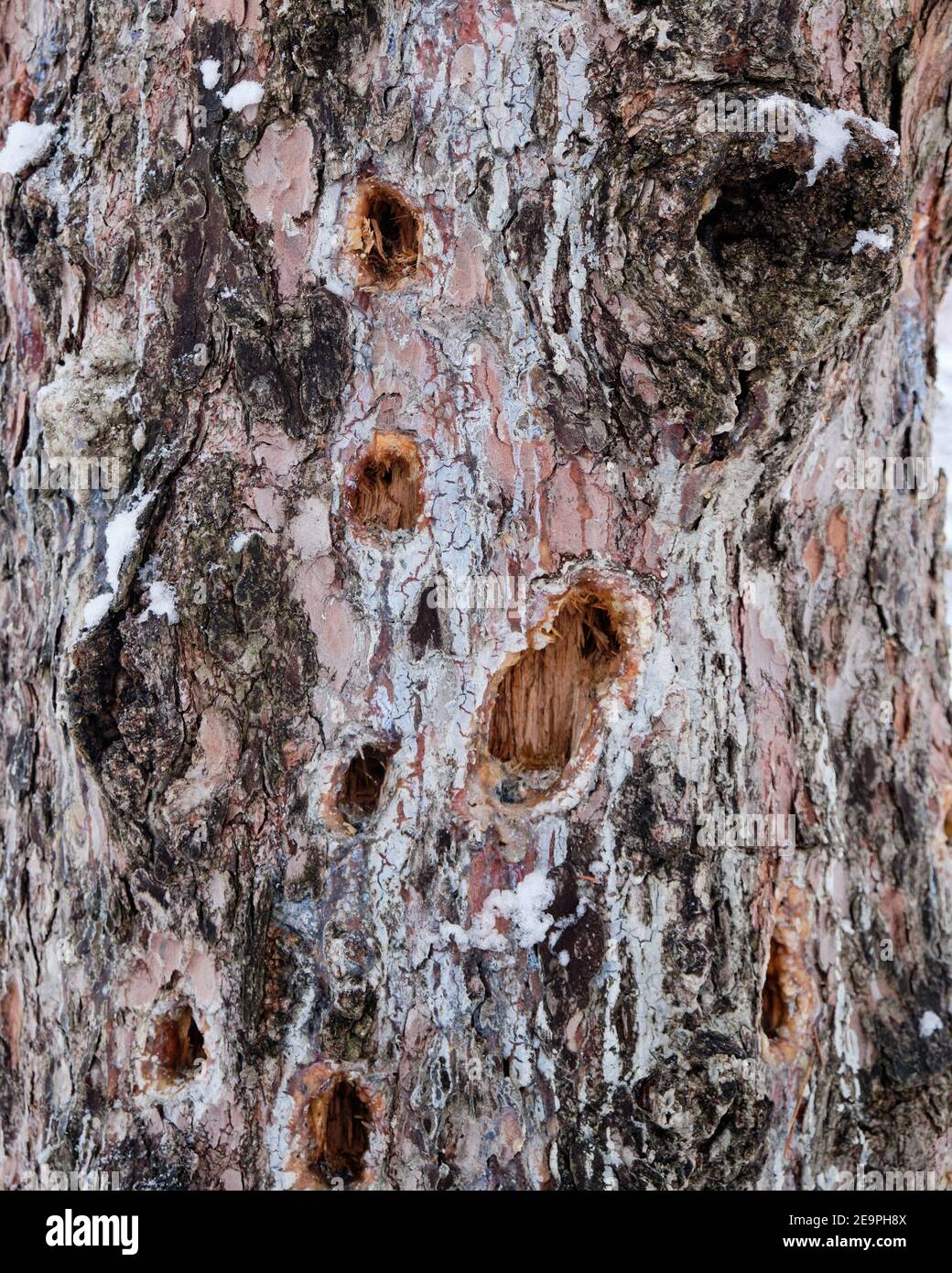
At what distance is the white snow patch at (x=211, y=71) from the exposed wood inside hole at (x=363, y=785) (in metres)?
0.89

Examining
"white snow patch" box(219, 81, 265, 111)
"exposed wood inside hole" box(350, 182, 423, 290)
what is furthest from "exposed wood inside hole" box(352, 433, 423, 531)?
"white snow patch" box(219, 81, 265, 111)

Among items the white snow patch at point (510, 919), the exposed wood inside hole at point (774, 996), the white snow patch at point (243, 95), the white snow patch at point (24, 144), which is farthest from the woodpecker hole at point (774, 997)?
the white snow patch at point (24, 144)

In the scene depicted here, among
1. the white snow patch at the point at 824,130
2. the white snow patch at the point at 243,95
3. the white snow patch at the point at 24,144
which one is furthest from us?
the white snow patch at the point at 24,144

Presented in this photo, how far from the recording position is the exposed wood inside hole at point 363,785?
1357mm

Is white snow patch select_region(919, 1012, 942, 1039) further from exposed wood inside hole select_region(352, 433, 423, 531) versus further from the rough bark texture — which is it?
exposed wood inside hole select_region(352, 433, 423, 531)

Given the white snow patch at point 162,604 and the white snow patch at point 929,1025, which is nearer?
the white snow patch at point 162,604

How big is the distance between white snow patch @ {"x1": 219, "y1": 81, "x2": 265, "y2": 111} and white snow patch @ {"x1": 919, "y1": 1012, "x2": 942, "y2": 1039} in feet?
5.40

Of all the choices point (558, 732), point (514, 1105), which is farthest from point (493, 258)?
point (514, 1105)

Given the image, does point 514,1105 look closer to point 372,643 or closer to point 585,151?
point 372,643

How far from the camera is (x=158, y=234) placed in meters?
1.36

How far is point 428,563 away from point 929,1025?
1.08 m

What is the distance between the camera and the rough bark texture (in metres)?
1.29

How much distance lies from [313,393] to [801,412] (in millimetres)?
641

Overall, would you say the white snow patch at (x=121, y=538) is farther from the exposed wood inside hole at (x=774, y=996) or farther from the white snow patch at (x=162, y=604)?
the exposed wood inside hole at (x=774, y=996)
